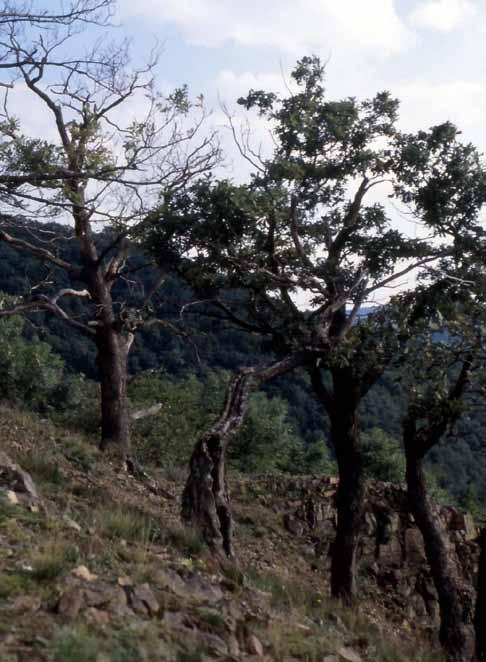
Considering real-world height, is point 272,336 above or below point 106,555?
above

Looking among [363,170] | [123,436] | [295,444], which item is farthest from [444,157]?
[295,444]

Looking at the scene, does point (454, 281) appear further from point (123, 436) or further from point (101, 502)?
point (123, 436)

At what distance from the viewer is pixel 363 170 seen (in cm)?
1228

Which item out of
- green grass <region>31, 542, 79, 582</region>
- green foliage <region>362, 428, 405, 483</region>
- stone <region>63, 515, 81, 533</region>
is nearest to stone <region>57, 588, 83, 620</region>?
green grass <region>31, 542, 79, 582</region>

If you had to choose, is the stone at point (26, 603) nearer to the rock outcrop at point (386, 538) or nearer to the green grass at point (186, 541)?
the green grass at point (186, 541)

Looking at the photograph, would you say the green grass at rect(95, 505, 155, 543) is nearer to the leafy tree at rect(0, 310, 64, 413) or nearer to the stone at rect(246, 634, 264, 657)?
the stone at rect(246, 634, 264, 657)

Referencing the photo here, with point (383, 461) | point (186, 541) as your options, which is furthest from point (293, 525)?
point (383, 461)

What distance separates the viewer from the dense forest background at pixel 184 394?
1670 cm

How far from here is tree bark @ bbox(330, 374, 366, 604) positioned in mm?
11477

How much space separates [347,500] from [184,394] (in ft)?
34.6

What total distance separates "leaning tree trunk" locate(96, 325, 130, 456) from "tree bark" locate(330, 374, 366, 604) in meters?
4.59

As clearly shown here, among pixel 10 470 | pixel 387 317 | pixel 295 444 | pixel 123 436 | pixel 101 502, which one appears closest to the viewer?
pixel 10 470

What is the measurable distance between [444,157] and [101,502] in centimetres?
631

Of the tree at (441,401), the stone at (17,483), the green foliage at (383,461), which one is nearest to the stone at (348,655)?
the stone at (17,483)
